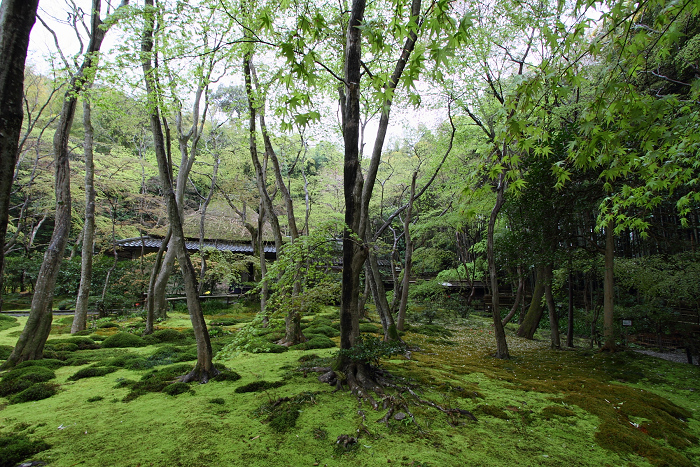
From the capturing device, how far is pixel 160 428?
321 centimetres

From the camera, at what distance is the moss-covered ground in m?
2.79

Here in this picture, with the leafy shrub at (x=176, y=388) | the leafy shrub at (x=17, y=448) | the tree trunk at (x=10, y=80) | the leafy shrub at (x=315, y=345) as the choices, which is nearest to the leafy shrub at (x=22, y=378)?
the leafy shrub at (x=17, y=448)

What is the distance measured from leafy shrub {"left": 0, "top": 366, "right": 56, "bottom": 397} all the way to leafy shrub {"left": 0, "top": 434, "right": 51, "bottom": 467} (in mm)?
1753

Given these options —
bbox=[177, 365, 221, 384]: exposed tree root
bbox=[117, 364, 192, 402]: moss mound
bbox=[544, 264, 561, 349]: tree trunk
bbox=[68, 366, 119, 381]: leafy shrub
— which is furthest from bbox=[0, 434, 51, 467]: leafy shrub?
bbox=[544, 264, 561, 349]: tree trunk

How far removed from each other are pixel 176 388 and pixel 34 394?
1663 mm

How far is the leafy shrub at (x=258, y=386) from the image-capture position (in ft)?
13.8

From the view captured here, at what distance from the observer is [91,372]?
16.3ft

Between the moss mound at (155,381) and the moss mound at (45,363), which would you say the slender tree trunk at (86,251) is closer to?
the moss mound at (45,363)

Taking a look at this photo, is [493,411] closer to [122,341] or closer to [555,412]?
[555,412]

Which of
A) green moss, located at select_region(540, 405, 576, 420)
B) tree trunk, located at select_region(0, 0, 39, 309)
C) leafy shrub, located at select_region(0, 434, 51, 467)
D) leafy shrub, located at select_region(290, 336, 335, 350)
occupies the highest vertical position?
tree trunk, located at select_region(0, 0, 39, 309)

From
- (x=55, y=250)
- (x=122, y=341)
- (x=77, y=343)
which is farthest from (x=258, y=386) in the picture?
(x=77, y=343)

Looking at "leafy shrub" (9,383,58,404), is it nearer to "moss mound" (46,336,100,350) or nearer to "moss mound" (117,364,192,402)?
"moss mound" (117,364,192,402)

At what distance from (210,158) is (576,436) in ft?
46.3

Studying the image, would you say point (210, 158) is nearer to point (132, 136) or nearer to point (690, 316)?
point (132, 136)
